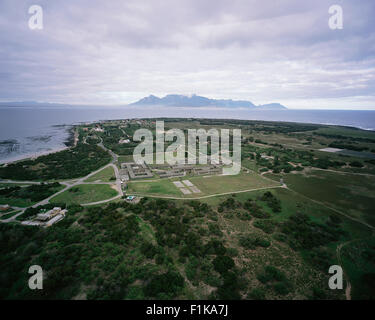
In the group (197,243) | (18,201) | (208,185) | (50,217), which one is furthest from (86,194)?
(208,185)

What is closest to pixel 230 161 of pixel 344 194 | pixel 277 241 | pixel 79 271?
pixel 344 194

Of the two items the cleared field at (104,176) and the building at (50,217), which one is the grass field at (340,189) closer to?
the cleared field at (104,176)

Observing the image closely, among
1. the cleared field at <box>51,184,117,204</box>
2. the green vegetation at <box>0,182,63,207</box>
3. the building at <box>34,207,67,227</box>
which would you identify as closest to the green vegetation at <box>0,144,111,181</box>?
the green vegetation at <box>0,182,63,207</box>

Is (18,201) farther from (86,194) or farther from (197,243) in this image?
(197,243)

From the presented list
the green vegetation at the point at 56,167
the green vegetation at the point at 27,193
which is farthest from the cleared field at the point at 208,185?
the green vegetation at the point at 56,167

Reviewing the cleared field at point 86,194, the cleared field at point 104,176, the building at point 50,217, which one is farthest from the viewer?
the cleared field at point 104,176
